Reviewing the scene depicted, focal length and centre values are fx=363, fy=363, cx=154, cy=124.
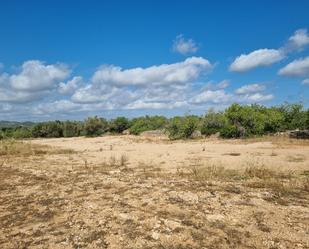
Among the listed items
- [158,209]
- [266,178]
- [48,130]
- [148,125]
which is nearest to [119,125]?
[148,125]

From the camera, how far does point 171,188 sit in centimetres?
→ 1020

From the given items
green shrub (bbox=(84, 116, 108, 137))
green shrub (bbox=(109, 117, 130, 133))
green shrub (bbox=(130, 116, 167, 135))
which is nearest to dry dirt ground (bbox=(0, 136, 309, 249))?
green shrub (bbox=(130, 116, 167, 135))

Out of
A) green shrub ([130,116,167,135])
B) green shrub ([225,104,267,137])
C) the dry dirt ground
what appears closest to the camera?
the dry dirt ground

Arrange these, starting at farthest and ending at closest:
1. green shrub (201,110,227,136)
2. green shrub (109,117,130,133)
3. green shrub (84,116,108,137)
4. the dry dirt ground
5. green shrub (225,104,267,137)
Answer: green shrub (109,117,130,133), green shrub (84,116,108,137), green shrub (201,110,227,136), green shrub (225,104,267,137), the dry dirt ground

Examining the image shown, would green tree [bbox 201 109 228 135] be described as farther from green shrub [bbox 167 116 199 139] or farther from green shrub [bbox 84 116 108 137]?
green shrub [bbox 84 116 108 137]

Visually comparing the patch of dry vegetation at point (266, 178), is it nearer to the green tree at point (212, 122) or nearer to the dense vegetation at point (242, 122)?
the dense vegetation at point (242, 122)

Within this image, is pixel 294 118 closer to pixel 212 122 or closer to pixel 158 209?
pixel 212 122

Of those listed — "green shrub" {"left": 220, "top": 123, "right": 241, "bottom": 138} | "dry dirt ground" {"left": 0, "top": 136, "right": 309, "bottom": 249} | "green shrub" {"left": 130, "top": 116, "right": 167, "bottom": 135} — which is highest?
"green shrub" {"left": 130, "top": 116, "right": 167, "bottom": 135}

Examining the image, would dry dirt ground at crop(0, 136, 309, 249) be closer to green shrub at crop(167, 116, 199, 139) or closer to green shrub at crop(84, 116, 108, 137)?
green shrub at crop(167, 116, 199, 139)

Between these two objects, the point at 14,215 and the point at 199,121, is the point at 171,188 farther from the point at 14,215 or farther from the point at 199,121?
the point at 199,121

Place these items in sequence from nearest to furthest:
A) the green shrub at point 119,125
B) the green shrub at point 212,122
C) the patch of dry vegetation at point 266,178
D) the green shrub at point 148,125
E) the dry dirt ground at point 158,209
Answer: the dry dirt ground at point 158,209 < the patch of dry vegetation at point 266,178 < the green shrub at point 212,122 < the green shrub at point 148,125 < the green shrub at point 119,125

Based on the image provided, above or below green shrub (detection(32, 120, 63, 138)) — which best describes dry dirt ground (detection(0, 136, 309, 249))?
below

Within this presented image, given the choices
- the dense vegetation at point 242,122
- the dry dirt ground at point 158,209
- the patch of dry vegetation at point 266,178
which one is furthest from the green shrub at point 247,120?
the patch of dry vegetation at point 266,178

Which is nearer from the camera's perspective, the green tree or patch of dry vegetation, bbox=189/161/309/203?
patch of dry vegetation, bbox=189/161/309/203
